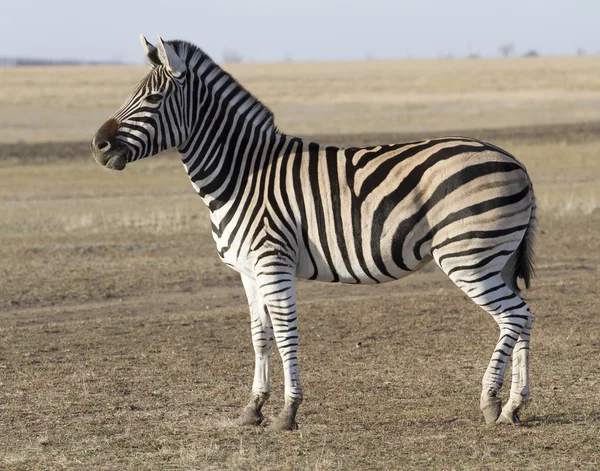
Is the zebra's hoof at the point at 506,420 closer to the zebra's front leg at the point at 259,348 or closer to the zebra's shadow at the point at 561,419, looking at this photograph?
the zebra's shadow at the point at 561,419

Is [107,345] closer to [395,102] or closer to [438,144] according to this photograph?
[438,144]

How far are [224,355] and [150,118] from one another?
3055mm

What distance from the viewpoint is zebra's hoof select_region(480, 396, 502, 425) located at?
6.78m

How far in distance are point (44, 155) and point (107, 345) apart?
67.3ft

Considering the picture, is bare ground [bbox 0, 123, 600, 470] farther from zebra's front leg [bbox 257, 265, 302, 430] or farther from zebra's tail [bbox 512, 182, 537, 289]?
zebra's tail [bbox 512, 182, 537, 289]

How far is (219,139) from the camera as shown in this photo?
708cm

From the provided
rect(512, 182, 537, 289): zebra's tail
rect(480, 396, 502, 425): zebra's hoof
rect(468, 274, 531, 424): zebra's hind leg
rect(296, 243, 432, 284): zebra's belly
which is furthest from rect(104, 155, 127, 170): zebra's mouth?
rect(480, 396, 502, 425): zebra's hoof

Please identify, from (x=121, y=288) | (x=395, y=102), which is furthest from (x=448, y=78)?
(x=121, y=288)

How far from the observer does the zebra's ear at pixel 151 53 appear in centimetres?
691

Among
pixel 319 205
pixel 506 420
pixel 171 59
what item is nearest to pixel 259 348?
pixel 319 205

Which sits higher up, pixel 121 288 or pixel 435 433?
pixel 121 288

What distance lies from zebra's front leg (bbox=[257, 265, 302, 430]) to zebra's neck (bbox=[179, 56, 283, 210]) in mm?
717

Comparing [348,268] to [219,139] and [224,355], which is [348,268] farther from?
[224,355]

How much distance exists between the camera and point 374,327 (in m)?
10.2
